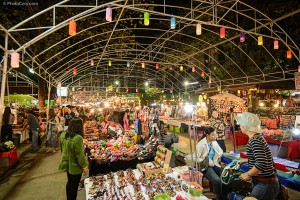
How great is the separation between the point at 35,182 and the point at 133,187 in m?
4.19

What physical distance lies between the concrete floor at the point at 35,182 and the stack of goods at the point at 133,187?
5.37 feet

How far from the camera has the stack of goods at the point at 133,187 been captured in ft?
10.4

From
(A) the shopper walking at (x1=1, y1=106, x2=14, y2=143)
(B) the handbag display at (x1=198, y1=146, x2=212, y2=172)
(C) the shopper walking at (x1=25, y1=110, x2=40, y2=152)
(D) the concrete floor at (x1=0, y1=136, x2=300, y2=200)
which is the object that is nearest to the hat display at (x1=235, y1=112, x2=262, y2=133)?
(B) the handbag display at (x1=198, y1=146, x2=212, y2=172)

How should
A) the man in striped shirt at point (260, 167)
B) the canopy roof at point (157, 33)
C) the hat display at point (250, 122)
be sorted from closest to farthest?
the man in striped shirt at point (260, 167)
the hat display at point (250, 122)
the canopy roof at point (157, 33)

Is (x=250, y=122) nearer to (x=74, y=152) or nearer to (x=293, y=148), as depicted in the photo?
(x=74, y=152)

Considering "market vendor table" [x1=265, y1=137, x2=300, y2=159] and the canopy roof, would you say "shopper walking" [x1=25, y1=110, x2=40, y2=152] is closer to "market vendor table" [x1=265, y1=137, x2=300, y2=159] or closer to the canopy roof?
the canopy roof

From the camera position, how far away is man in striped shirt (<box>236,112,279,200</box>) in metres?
2.69

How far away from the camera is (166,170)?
13.1 ft

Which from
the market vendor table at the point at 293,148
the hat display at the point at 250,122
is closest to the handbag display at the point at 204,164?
the hat display at the point at 250,122

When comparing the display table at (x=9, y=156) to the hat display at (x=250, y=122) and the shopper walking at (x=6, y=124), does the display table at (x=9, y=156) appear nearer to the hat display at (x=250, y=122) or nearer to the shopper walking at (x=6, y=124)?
the shopper walking at (x=6, y=124)

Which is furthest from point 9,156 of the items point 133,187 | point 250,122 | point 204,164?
point 250,122

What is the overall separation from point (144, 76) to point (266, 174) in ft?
72.8

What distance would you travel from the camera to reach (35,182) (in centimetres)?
603

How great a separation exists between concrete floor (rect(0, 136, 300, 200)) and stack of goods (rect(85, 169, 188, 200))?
5.37 feet
